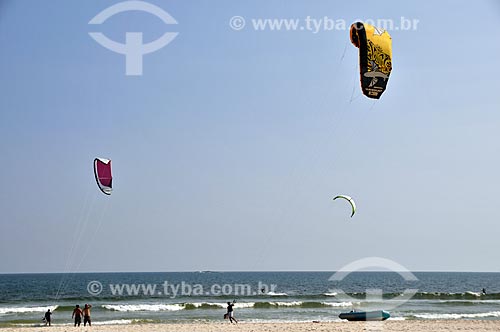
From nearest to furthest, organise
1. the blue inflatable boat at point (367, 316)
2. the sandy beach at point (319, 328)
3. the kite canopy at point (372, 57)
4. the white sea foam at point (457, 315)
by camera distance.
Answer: the kite canopy at point (372, 57) → the sandy beach at point (319, 328) → the blue inflatable boat at point (367, 316) → the white sea foam at point (457, 315)

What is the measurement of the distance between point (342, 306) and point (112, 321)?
1333cm

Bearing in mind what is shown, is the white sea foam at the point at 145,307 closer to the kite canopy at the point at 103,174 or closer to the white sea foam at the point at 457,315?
the white sea foam at the point at 457,315

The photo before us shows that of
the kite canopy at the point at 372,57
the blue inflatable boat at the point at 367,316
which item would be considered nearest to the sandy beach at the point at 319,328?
the blue inflatable boat at the point at 367,316

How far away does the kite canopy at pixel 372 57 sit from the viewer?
1594 cm

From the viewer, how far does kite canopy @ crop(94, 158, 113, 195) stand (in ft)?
67.1

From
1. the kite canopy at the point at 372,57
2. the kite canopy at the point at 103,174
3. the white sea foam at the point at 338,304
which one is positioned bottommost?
the white sea foam at the point at 338,304

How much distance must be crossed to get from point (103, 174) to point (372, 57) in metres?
9.07

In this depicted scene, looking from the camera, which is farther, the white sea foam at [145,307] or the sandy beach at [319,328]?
the white sea foam at [145,307]

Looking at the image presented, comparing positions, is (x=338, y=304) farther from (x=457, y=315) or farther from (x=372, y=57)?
(x=372, y=57)

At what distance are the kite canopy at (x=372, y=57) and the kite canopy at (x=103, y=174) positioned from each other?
28.2ft

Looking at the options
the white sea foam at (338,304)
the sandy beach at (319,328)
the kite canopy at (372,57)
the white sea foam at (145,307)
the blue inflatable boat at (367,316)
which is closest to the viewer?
the kite canopy at (372,57)

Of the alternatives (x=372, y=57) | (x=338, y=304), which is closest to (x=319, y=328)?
(x=372, y=57)

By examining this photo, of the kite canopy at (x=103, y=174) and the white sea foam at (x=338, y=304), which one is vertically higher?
the kite canopy at (x=103, y=174)

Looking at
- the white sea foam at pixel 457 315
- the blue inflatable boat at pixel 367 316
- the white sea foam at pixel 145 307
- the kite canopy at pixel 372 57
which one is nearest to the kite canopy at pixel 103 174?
the kite canopy at pixel 372 57
